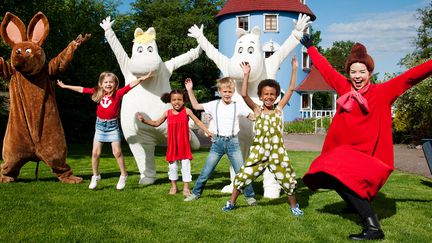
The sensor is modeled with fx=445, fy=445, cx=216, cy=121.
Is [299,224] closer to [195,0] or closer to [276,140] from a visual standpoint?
[276,140]

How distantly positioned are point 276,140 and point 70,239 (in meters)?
2.28

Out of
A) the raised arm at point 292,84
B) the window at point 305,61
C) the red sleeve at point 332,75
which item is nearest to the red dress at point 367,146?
the red sleeve at point 332,75

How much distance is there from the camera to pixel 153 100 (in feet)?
20.3

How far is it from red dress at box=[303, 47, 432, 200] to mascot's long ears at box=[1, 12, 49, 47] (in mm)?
4351

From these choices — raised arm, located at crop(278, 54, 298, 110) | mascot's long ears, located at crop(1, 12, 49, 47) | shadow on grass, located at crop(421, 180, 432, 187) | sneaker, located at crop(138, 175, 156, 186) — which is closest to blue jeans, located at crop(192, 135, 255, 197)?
raised arm, located at crop(278, 54, 298, 110)

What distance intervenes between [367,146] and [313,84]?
74.5 ft

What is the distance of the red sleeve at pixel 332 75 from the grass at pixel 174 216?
1373mm

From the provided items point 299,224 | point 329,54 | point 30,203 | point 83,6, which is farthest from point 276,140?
point 329,54

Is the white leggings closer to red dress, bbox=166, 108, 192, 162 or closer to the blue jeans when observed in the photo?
red dress, bbox=166, 108, 192, 162

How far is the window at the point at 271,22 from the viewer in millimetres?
25609

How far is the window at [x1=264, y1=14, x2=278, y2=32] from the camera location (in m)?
25.6

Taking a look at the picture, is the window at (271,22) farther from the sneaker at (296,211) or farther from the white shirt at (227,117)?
the sneaker at (296,211)

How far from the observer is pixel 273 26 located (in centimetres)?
2573

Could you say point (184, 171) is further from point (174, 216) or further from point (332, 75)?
point (332, 75)
